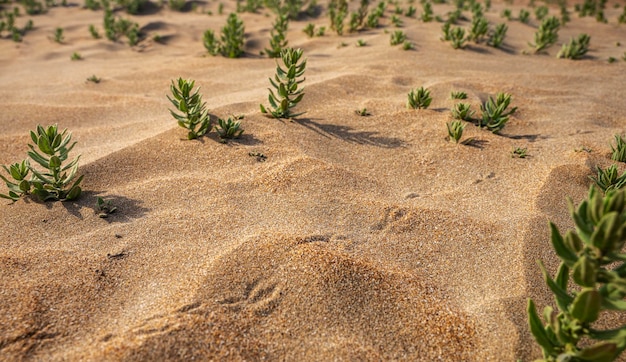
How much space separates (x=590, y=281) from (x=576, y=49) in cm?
609

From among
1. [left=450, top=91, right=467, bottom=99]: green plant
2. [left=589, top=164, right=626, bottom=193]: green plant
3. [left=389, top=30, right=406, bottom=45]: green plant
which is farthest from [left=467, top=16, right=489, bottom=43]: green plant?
[left=589, top=164, right=626, bottom=193]: green plant

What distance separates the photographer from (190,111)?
3.10 metres

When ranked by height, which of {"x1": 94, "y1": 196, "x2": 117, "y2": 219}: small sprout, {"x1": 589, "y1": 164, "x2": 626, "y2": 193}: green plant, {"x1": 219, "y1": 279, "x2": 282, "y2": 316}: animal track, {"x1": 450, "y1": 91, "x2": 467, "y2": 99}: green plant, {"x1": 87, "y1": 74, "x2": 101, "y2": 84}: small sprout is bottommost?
{"x1": 219, "y1": 279, "x2": 282, "y2": 316}: animal track

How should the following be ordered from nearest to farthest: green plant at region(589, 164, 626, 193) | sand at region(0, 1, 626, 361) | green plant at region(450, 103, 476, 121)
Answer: sand at region(0, 1, 626, 361)
green plant at region(589, 164, 626, 193)
green plant at region(450, 103, 476, 121)

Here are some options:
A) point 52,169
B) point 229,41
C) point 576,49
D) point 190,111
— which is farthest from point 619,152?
point 229,41

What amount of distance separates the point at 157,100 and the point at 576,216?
163 inches

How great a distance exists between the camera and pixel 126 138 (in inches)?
135

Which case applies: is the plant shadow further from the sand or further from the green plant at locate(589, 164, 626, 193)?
the green plant at locate(589, 164, 626, 193)

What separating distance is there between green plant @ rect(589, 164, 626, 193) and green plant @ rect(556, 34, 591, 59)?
4393mm

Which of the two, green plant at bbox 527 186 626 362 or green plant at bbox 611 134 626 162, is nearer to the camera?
green plant at bbox 527 186 626 362

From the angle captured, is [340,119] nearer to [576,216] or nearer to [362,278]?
[362,278]

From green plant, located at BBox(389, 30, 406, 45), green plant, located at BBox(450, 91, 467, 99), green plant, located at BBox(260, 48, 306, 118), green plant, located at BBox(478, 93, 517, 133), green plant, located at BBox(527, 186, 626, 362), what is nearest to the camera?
green plant, located at BBox(527, 186, 626, 362)

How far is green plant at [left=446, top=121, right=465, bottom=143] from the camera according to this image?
3.23 m

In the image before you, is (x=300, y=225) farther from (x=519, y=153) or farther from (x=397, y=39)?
(x=397, y=39)
